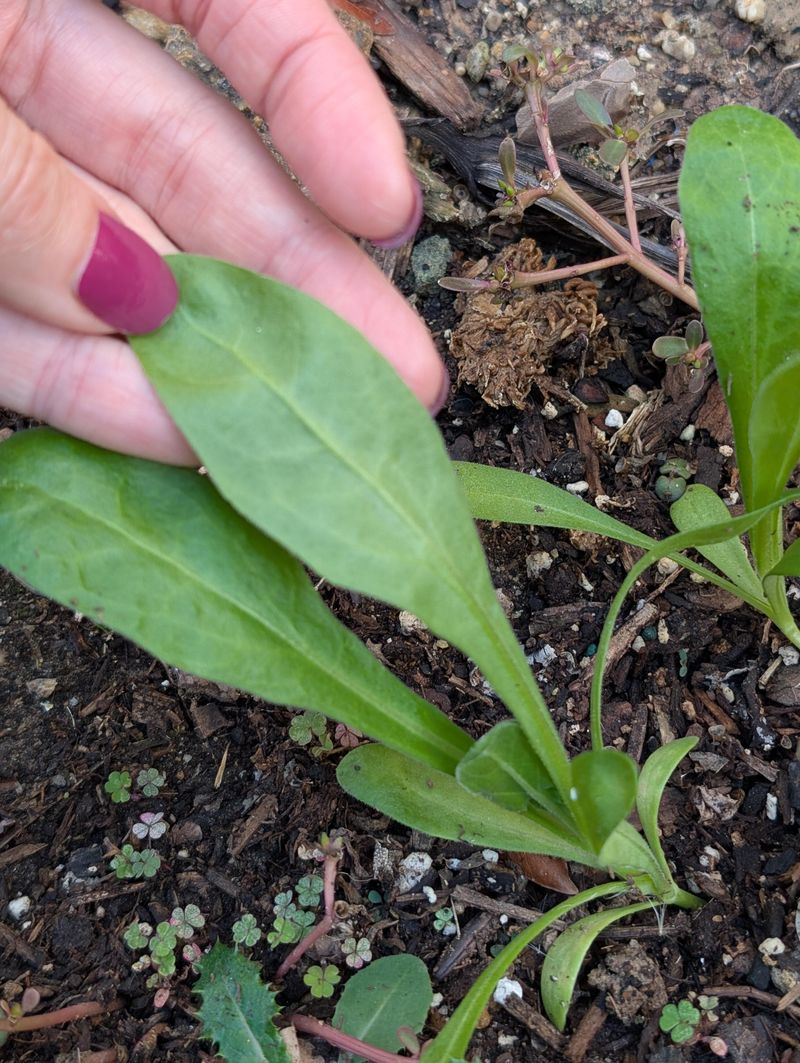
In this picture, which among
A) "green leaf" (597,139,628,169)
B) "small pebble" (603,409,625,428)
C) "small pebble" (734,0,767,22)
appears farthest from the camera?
"small pebble" (734,0,767,22)

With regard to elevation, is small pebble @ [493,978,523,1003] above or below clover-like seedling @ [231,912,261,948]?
below

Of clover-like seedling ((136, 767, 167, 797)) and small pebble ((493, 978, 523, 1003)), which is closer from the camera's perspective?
small pebble ((493, 978, 523, 1003))

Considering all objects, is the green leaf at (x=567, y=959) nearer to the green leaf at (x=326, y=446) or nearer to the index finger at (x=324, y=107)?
the green leaf at (x=326, y=446)

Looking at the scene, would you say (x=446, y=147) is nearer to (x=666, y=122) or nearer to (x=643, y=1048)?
(x=666, y=122)

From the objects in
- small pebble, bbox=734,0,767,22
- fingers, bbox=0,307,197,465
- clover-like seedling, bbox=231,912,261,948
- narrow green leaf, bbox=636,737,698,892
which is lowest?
narrow green leaf, bbox=636,737,698,892

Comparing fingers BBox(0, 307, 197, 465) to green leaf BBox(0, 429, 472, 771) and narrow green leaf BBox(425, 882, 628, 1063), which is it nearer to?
green leaf BBox(0, 429, 472, 771)

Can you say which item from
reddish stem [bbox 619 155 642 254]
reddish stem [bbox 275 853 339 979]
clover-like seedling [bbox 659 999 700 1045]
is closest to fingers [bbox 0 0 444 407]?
reddish stem [bbox 619 155 642 254]
